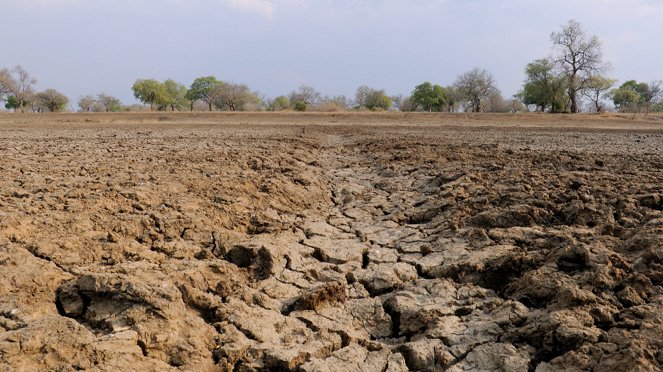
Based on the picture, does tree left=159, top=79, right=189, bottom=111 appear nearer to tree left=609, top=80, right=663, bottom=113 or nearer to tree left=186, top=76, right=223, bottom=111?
tree left=186, top=76, right=223, bottom=111

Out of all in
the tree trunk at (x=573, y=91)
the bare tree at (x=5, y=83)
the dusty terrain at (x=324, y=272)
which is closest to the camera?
the dusty terrain at (x=324, y=272)

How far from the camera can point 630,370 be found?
6.60 ft

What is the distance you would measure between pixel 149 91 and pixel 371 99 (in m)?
25.5

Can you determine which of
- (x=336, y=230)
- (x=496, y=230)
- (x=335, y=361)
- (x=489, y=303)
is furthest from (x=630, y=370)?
(x=336, y=230)

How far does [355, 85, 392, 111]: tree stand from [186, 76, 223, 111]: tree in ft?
54.6

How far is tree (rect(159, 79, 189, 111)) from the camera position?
5203 centimetres

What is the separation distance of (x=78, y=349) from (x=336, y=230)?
271cm

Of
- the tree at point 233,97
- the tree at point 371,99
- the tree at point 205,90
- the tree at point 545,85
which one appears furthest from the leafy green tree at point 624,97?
the tree at point 205,90

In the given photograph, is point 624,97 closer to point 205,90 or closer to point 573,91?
point 573,91

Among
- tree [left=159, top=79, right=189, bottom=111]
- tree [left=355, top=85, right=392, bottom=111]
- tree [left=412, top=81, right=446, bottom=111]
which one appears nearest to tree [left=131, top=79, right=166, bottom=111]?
Result: tree [left=159, top=79, right=189, bottom=111]

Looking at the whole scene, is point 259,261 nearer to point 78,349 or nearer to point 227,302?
point 227,302

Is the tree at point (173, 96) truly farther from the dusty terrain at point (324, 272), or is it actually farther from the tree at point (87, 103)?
the dusty terrain at point (324, 272)

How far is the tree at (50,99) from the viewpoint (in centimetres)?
5203

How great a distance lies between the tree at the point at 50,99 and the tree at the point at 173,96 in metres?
10.8
